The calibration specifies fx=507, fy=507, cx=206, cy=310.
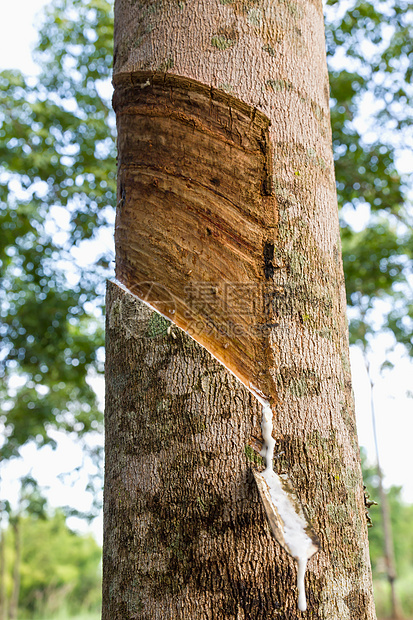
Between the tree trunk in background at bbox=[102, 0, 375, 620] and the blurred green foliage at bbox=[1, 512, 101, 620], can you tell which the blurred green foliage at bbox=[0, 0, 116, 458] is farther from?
the blurred green foliage at bbox=[1, 512, 101, 620]

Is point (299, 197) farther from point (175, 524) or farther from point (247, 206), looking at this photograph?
point (175, 524)

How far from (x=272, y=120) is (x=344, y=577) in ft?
2.94

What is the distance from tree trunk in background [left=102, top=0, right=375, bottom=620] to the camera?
2.83ft

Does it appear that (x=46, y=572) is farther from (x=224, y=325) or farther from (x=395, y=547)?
(x=224, y=325)

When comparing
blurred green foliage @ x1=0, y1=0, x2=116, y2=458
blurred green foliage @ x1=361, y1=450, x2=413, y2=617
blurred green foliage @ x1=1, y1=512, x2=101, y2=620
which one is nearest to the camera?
blurred green foliage @ x1=0, y1=0, x2=116, y2=458

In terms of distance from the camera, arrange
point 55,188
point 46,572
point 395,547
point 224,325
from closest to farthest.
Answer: point 224,325 → point 55,188 → point 395,547 → point 46,572

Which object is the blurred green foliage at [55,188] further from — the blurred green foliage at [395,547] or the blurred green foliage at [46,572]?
the blurred green foliage at [46,572]

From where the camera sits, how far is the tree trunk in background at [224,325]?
0.86 m

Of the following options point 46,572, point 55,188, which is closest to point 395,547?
point 46,572

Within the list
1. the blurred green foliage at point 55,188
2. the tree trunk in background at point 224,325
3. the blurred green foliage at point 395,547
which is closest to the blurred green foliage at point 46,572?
the blurred green foliage at point 395,547

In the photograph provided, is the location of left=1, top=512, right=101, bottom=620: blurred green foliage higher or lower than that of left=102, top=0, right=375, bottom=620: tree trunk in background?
lower

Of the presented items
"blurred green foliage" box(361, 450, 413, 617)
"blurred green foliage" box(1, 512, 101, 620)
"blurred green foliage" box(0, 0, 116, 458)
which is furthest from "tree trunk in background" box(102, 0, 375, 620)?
"blurred green foliage" box(1, 512, 101, 620)

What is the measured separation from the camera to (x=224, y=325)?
3.21 feet

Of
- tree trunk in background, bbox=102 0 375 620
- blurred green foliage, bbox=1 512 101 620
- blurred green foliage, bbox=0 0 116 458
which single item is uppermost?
blurred green foliage, bbox=0 0 116 458
